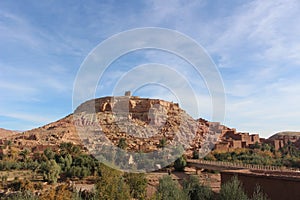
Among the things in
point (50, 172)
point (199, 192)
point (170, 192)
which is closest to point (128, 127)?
point (50, 172)

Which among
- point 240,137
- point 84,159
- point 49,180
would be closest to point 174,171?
point 84,159

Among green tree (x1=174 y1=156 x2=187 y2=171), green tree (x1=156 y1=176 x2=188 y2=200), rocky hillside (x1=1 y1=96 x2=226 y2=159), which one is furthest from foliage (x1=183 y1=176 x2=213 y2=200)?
rocky hillside (x1=1 y1=96 x2=226 y2=159)

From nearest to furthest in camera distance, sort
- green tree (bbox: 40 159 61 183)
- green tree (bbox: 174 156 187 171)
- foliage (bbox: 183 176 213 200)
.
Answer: foliage (bbox: 183 176 213 200)
green tree (bbox: 40 159 61 183)
green tree (bbox: 174 156 187 171)

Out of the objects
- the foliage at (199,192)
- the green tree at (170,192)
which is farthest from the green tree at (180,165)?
the green tree at (170,192)

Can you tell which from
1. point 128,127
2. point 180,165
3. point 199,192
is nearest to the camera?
point 199,192

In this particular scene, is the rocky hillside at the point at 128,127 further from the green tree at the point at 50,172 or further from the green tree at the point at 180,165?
the green tree at the point at 50,172

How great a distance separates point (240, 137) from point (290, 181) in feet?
151

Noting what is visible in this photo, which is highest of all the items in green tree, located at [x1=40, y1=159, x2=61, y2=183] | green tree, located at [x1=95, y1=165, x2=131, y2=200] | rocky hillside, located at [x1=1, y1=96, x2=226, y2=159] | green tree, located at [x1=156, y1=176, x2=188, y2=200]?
rocky hillside, located at [x1=1, y1=96, x2=226, y2=159]

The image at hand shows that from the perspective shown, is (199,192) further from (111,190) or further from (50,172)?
(50,172)

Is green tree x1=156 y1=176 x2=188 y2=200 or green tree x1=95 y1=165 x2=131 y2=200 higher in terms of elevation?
green tree x1=95 y1=165 x2=131 y2=200

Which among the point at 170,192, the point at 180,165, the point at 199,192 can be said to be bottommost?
the point at 199,192

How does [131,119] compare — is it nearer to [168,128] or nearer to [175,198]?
[168,128]

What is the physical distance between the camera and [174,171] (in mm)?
32250

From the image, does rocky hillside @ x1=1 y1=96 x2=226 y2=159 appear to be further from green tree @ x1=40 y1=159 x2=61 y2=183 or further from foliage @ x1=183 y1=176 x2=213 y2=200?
foliage @ x1=183 y1=176 x2=213 y2=200
